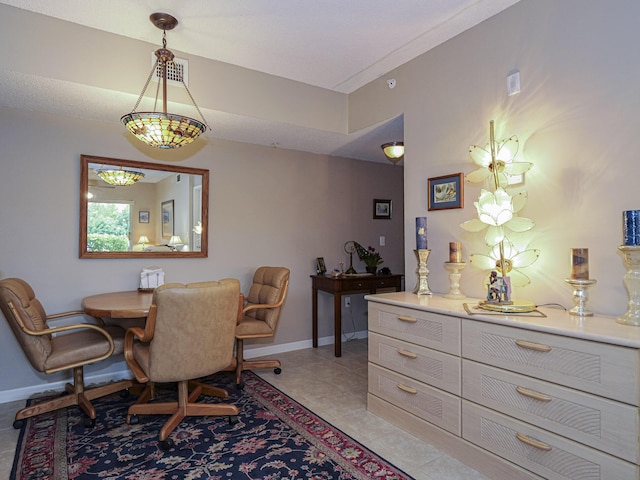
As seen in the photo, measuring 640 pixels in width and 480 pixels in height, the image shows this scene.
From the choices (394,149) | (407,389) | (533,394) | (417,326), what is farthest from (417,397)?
(394,149)

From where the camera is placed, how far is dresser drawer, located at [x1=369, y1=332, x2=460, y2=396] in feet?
7.13

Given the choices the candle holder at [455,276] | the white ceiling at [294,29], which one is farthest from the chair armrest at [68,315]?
the candle holder at [455,276]

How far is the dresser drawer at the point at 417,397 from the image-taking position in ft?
7.10

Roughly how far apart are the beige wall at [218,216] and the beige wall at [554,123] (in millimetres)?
1871

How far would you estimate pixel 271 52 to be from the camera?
3.04m

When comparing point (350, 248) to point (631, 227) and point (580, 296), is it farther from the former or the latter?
point (631, 227)

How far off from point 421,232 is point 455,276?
0.40 meters

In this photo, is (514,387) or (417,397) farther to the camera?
(417,397)

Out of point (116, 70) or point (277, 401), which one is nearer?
point (116, 70)

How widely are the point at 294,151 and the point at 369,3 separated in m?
2.15

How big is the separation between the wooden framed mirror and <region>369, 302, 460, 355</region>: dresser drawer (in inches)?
79.4

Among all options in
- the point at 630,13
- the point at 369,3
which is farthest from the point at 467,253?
the point at 369,3

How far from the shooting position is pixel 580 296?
194 cm

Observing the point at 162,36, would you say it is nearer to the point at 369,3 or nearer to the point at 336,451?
the point at 369,3
